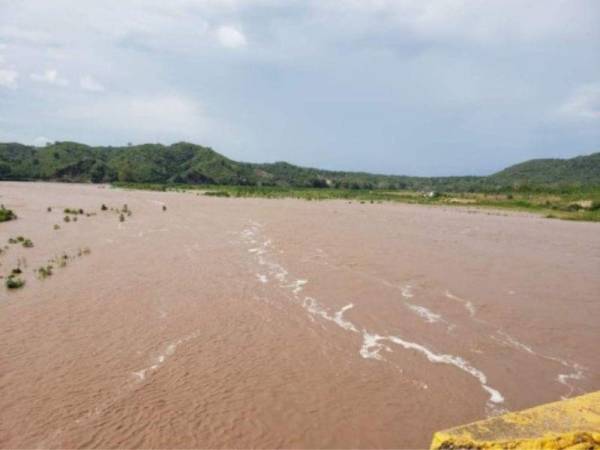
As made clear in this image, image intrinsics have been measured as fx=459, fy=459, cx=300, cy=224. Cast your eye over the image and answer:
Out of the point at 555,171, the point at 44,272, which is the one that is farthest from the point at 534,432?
the point at 555,171

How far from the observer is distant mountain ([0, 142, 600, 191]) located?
386 feet

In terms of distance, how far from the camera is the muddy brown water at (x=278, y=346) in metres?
7.24

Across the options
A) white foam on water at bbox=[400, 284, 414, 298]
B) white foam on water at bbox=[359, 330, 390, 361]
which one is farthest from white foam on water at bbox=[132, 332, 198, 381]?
white foam on water at bbox=[400, 284, 414, 298]

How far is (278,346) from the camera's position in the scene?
34.1ft

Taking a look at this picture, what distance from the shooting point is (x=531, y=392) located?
27.9 ft

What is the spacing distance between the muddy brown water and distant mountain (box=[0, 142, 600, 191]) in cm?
9272

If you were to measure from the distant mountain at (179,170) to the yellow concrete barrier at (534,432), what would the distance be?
10445 centimetres

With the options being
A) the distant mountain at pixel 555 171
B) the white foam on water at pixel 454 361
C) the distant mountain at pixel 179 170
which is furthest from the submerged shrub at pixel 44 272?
the distant mountain at pixel 555 171

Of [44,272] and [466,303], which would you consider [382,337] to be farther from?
[44,272]

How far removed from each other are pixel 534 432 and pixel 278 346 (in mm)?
7006

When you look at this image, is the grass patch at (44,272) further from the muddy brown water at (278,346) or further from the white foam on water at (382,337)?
the white foam on water at (382,337)

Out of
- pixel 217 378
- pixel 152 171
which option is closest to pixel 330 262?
pixel 217 378

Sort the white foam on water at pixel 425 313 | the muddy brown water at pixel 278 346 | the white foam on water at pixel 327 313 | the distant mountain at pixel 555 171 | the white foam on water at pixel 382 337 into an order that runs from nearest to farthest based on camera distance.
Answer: the muddy brown water at pixel 278 346
the white foam on water at pixel 382 337
the white foam on water at pixel 327 313
the white foam on water at pixel 425 313
the distant mountain at pixel 555 171

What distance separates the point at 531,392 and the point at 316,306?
6238 mm
